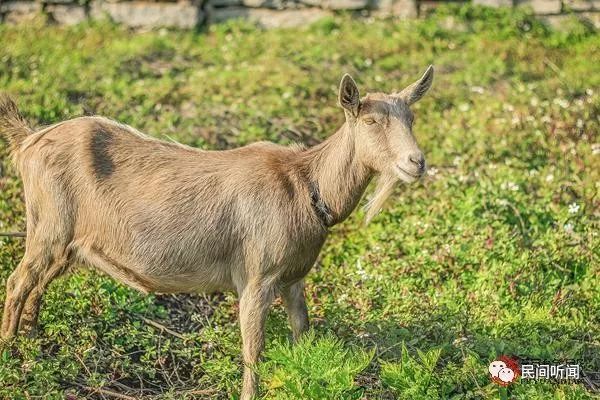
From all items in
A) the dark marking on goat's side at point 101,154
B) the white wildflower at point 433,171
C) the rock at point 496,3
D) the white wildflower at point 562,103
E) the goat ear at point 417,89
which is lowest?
the white wildflower at point 433,171

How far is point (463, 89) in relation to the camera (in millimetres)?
9828

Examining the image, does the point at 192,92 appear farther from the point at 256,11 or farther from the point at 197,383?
the point at 197,383

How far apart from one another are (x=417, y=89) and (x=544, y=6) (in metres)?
6.38

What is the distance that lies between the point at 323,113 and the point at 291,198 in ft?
12.0

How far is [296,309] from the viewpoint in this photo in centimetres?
584

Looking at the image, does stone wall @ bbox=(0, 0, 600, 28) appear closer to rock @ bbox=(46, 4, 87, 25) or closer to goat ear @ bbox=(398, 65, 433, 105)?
rock @ bbox=(46, 4, 87, 25)

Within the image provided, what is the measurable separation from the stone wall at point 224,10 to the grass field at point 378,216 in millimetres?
272

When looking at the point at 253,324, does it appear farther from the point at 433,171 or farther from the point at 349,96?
the point at 433,171

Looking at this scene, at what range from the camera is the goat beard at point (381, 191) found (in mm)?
5551

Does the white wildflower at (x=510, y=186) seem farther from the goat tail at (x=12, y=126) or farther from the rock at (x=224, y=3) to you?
the rock at (x=224, y=3)

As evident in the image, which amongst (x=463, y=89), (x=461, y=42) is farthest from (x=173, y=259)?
(x=461, y=42)

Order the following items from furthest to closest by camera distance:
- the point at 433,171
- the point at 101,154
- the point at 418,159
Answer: the point at 433,171
the point at 101,154
the point at 418,159

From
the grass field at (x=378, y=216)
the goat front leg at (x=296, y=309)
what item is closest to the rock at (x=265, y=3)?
the grass field at (x=378, y=216)

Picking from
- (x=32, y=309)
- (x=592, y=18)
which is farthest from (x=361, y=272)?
(x=592, y=18)
